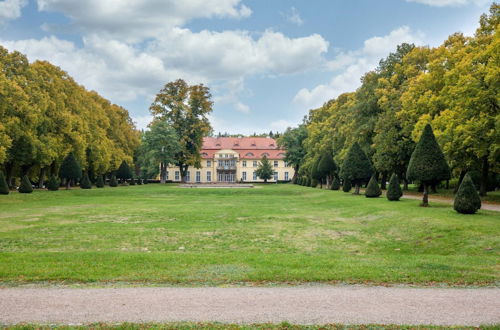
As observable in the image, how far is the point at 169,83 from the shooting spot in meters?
64.5

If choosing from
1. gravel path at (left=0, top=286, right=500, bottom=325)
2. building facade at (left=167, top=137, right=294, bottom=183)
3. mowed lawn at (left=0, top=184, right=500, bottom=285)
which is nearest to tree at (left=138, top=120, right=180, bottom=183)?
building facade at (left=167, top=137, right=294, bottom=183)

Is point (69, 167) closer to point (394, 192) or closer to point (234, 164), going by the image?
point (394, 192)

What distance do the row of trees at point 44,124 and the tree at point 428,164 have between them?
2529 cm

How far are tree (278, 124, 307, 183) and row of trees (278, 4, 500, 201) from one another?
18258 mm

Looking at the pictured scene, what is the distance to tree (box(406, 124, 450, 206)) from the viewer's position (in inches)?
757

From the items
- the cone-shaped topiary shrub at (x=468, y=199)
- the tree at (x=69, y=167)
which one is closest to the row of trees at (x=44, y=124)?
the tree at (x=69, y=167)

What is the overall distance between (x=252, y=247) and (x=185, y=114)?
179 feet

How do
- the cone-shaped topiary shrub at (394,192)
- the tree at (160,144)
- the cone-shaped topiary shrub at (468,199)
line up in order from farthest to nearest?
1. the tree at (160,144)
2. the cone-shaped topiary shrub at (394,192)
3. the cone-shaped topiary shrub at (468,199)

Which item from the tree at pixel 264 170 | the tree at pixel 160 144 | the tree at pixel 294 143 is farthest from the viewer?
the tree at pixel 264 170

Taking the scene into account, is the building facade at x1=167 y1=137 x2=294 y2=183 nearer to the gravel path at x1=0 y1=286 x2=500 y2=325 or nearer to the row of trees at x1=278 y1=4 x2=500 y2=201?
the row of trees at x1=278 y1=4 x2=500 y2=201

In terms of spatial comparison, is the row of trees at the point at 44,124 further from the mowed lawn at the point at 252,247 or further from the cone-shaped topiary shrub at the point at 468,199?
the cone-shaped topiary shrub at the point at 468,199

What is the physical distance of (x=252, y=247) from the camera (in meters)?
12.0

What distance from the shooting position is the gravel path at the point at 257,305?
17.0 ft

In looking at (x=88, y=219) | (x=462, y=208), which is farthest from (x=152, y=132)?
(x=462, y=208)
